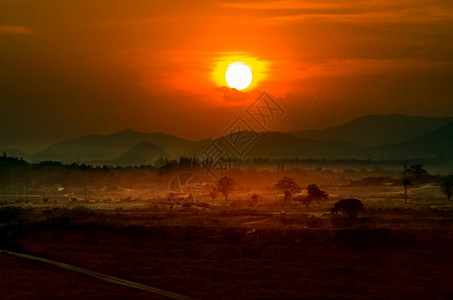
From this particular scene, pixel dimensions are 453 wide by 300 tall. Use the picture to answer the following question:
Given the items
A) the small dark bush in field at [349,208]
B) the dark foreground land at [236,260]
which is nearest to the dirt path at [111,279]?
the dark foreground land at [236,260]

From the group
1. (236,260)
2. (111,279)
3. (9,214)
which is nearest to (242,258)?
(236,260)

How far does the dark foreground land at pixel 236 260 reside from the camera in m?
27.9

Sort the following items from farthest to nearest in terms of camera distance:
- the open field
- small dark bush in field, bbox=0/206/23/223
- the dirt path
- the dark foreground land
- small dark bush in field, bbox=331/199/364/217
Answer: small dark bush in field, bbox=0/206/23/223, small dark bush in field, bbox=331/199/364/217, the open field, the dark foreground land, the dirt path

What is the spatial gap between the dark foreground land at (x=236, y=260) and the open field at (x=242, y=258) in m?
0.05

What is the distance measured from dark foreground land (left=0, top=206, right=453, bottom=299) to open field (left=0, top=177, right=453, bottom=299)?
0.05 meters

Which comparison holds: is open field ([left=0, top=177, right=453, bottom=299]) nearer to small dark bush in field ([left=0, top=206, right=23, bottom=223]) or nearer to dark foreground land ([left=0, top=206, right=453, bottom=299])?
dark foreground land ([left=0, top=206, right=453, bottom=299])

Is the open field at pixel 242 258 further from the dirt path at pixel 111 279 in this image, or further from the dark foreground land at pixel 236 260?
the dirt path at pixel 111 279

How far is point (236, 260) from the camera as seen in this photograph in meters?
34.6

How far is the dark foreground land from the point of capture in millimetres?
27891

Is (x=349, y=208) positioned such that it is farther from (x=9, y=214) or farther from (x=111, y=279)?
(x=9, y=214)

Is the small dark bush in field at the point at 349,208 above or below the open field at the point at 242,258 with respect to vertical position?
above

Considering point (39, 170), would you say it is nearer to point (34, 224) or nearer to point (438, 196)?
point (438, 196)

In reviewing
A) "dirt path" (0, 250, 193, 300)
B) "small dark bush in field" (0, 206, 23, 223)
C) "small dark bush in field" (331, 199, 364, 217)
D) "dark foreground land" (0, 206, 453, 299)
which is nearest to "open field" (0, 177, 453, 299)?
"dark foreground land" (0, 206, 453, 299)

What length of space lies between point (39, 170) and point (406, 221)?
110899 mm
